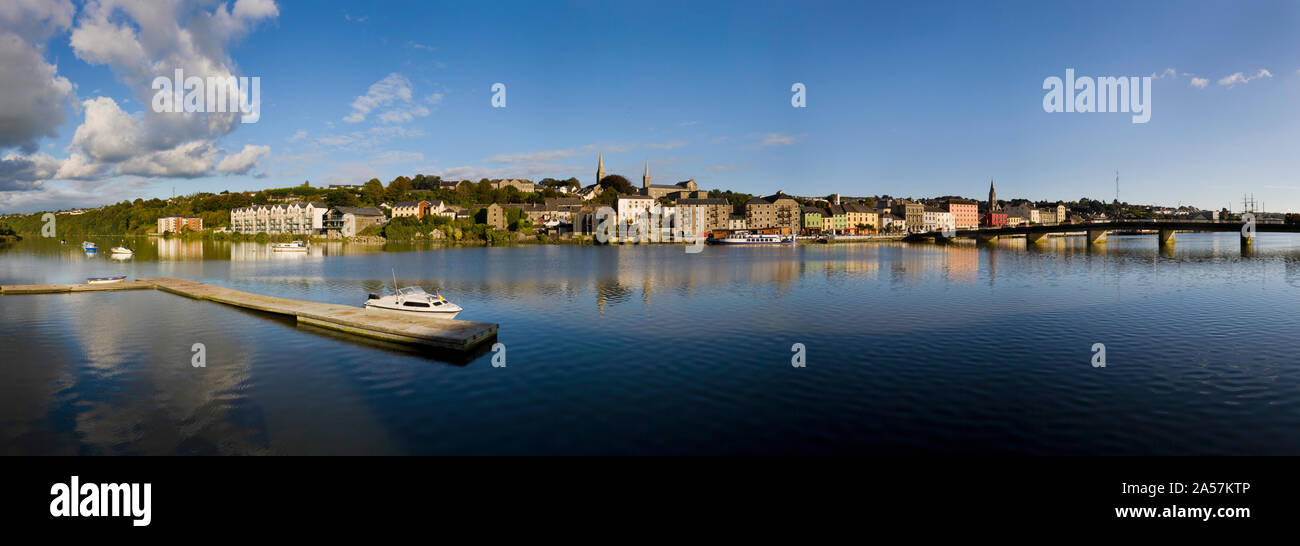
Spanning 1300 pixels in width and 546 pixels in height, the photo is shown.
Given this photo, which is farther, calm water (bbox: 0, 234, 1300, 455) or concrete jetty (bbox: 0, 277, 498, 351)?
concrete jetty (bbox: 0, 277, 498, 351)

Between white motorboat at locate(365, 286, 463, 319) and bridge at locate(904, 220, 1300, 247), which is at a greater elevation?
bridge at locate(904, 220, 1300, 247)

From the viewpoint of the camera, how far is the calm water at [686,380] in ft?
53.8

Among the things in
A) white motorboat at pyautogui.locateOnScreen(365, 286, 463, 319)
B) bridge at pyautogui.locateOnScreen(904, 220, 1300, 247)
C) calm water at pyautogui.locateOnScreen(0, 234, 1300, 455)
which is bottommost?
calm water at pyautogui.locateOnScreen(0, 234, 1300, 455)

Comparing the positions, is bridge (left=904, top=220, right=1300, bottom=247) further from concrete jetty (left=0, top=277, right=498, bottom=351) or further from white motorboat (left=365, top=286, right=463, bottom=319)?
concrete jetty (left=0, top=277, right=498, bottom=351)

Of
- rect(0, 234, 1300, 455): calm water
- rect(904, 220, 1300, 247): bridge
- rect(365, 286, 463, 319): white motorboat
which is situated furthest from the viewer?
rect(904, 220, 1300, 247): bridge

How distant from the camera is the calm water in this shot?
16406 millimetres

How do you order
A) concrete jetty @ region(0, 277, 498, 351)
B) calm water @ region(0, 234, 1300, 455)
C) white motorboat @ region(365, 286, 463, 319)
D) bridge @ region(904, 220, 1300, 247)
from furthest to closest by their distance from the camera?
bridge @ region(904, 220, 1300, 247)
white motorboat @ region(365, 286, 463, 319)
concrete jetty @ region(0, 277, 498, 351)
calm water @ region(0, 234, 1300, 455)

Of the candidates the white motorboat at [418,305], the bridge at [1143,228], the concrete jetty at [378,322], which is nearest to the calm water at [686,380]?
the concrete jetty at [378,322]

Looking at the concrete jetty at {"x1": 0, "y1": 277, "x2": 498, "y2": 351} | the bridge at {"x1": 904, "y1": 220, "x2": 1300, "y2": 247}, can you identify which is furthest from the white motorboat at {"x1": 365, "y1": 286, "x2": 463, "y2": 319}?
the bridge at {"x1": 904, "y1": 220, "x2": 1300, "y2": 247}

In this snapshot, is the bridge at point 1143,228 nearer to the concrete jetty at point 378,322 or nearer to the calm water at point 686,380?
the calm water at point 686,380

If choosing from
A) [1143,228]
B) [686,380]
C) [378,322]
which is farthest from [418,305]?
[1143,228]
